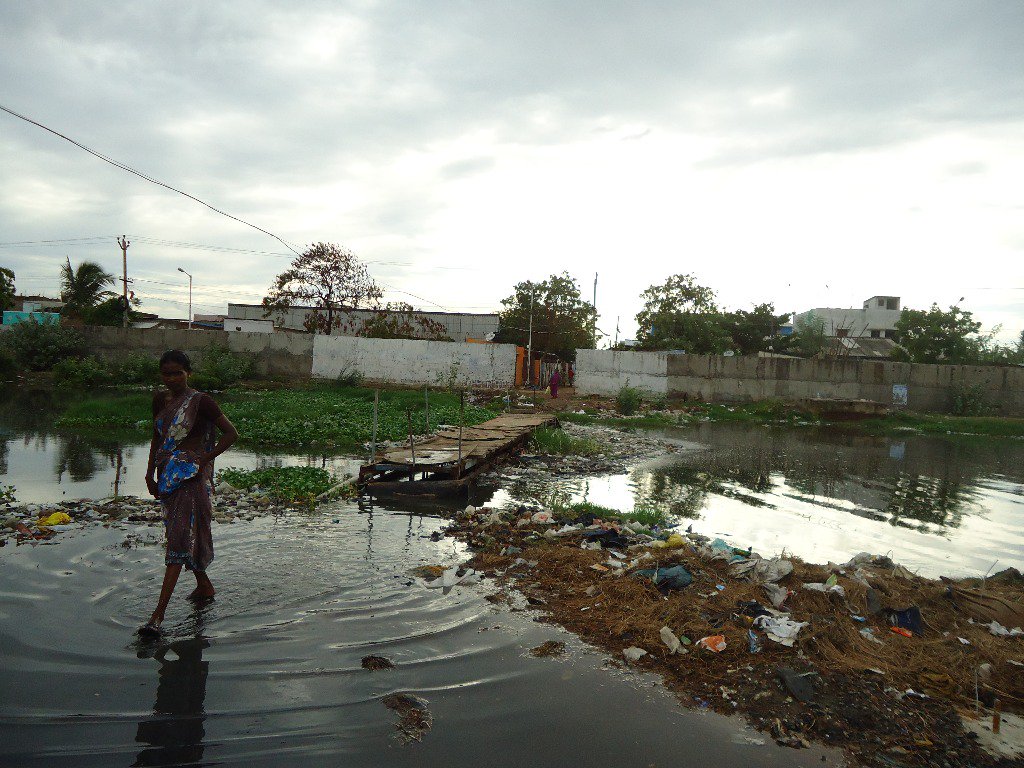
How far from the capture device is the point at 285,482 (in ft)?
27.9

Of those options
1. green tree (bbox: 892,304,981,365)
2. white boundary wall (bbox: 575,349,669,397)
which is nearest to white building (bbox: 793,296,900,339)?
green tree (bbox: 892,304,981,365)

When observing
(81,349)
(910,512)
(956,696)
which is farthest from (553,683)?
(81,349)

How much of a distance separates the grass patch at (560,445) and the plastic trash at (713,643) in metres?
8.82

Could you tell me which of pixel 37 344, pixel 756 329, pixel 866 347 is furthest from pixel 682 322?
pixel 37 344

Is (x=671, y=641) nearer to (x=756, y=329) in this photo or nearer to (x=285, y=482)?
(x=285, y=482)

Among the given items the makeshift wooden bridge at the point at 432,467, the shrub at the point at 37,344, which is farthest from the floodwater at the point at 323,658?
the shrub at the point at 37,344

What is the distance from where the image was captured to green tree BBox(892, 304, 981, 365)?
29078 millimetres

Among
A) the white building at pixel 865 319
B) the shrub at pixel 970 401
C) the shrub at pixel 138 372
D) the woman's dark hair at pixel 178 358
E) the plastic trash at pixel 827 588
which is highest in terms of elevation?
the white building at pixel 865 319

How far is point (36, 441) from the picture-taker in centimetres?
1158

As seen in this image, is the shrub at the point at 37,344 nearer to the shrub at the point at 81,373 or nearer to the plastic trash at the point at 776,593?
the shrub at the point at 81,373

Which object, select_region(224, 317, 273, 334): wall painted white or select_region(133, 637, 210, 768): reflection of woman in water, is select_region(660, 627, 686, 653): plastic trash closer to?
select_region(133, 637, 210, 768): reflection of woman in water

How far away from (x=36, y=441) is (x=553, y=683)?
1149 centimetres

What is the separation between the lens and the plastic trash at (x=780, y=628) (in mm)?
4234

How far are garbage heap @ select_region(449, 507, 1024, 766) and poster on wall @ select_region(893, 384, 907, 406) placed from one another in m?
21.3
